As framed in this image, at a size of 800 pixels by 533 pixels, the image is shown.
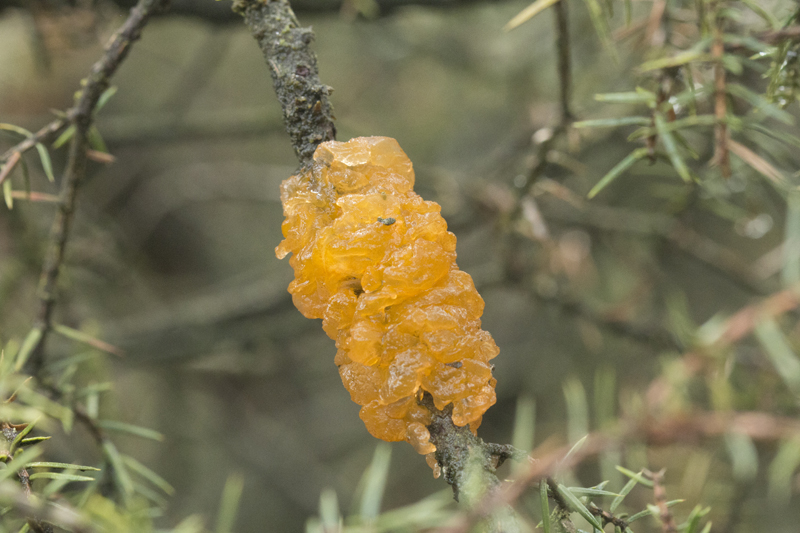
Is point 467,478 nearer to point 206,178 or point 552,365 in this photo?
point 206,178

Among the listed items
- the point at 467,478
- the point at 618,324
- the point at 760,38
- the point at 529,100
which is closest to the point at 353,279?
the point at 467,478

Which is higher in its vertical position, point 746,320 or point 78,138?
point 78,138

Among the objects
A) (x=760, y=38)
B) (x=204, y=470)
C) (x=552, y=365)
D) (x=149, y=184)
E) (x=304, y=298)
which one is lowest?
(x=204, y=470)

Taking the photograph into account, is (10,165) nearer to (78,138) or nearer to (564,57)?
(78,138)

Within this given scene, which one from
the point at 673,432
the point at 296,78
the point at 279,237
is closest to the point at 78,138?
the point at 296,78

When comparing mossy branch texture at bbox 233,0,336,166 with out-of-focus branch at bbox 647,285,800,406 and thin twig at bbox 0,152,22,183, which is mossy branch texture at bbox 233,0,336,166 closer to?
thin twig at bbox 0,152,22,183

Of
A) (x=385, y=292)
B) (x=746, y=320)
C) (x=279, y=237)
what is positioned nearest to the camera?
(x=385, y=292)
